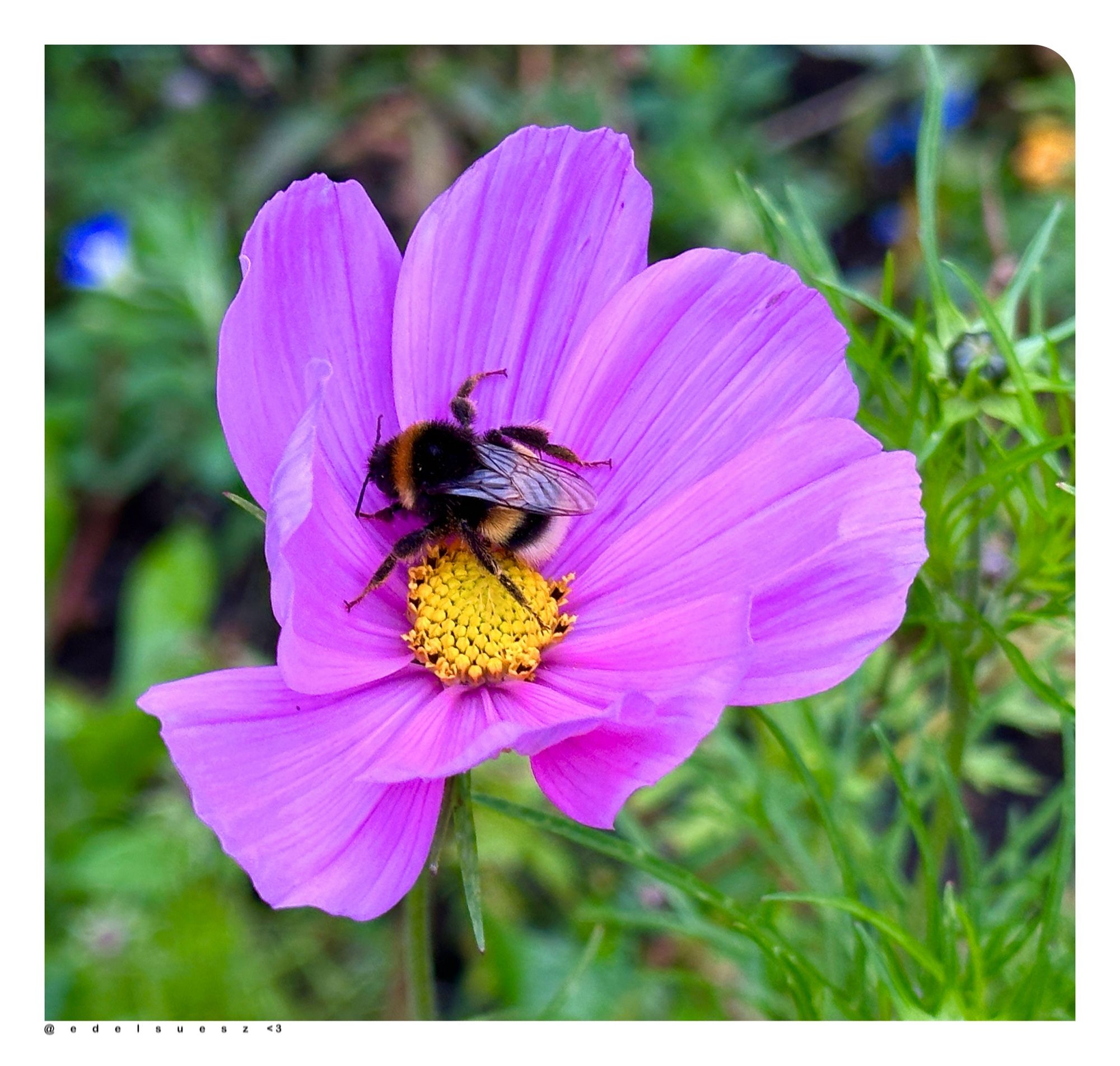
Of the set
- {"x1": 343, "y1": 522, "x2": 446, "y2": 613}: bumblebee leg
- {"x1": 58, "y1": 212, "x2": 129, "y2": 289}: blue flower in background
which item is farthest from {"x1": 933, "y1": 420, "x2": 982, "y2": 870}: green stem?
{"x1": 58, "y1": 212, "x2": 129, "y2": 289}: blue flower in background

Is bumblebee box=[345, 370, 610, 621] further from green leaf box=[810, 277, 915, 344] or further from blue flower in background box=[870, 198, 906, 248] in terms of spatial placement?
blue flower in background box=[870, 198, 906, 248]

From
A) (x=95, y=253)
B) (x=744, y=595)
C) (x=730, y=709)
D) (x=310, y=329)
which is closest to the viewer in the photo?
(x=744, y=595)

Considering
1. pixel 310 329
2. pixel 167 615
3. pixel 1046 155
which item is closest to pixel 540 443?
pixel 310 329

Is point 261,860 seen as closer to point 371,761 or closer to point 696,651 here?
point 371,761

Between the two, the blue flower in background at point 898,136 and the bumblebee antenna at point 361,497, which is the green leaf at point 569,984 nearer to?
the bumblebee antenna at point 361,497

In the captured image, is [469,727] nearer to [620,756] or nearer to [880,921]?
[620,756]
